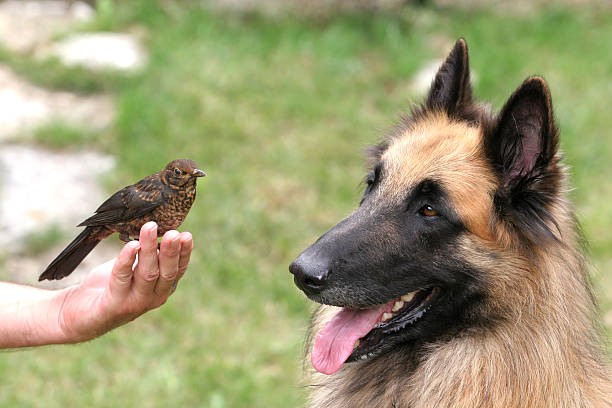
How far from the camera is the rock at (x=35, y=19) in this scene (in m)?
8.12

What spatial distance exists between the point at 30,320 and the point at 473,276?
1773 millimetres

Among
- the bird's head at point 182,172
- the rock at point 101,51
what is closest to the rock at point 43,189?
the rock at point 101,51

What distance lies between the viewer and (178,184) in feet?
7.50

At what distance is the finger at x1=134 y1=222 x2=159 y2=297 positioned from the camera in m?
2.28

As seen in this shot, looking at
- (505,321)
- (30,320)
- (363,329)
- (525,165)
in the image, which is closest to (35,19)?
(30,320)

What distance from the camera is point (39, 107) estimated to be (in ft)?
23.7

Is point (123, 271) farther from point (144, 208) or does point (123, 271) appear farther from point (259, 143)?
point (259, 143)

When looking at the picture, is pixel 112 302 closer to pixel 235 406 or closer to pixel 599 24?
pixel 235 406

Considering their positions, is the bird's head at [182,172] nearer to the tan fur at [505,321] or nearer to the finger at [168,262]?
the finger at [168,262]

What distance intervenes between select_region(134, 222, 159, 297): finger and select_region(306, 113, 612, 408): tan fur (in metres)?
1.01

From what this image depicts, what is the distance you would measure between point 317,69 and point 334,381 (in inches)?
214

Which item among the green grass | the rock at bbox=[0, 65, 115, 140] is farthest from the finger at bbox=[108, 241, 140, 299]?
the rock at bbox=[0, 65, 115, 140]

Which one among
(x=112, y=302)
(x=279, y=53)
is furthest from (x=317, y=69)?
(x=112, y=302)

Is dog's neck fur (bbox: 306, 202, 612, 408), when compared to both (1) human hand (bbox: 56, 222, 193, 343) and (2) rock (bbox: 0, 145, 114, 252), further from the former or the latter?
(2) rock (bbox: 0, 145, 114, 252)
